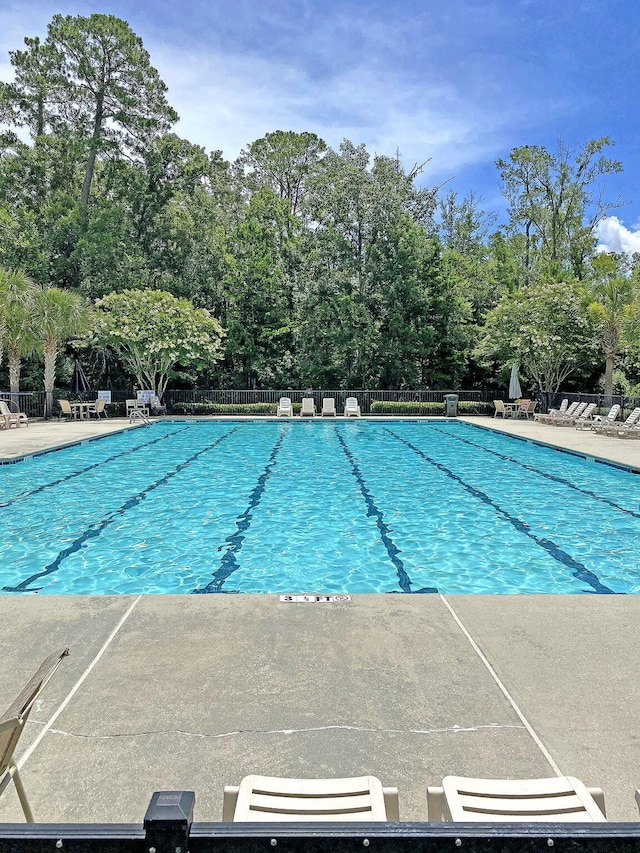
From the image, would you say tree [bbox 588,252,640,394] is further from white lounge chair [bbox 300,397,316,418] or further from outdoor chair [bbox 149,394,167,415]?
outdoor chair [bbox 149,394,167,415]

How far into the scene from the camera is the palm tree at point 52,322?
21078mm

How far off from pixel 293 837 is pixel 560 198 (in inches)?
1598

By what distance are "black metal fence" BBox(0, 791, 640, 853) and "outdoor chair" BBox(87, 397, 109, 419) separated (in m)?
23.0

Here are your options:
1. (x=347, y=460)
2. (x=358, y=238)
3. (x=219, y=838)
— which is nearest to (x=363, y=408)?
(x=358, y=238)

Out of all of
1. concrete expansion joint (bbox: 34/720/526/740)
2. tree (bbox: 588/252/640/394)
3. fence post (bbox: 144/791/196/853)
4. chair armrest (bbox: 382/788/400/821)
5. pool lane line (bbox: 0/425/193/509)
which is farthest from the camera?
tree (bbox: 588/252/640/394)

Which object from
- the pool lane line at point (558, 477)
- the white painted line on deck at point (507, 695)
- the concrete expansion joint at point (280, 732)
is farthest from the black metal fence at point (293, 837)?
the pool lane line at point (558, 477)

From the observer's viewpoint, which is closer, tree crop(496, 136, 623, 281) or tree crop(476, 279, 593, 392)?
tree crop(476, 279, 593, 392)

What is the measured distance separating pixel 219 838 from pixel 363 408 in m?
25.9

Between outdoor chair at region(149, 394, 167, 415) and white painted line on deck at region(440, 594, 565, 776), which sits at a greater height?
outdoor chair at region(149, 394, 167, 415)

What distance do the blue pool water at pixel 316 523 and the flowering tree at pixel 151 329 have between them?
9926mm

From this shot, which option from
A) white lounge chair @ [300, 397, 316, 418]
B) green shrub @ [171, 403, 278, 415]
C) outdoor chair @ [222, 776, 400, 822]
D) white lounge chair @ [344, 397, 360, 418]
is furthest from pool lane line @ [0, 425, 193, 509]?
white lounge chair @ [344, 397, 360, 418]

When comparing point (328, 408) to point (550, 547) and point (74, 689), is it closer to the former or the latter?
point (550, 547)

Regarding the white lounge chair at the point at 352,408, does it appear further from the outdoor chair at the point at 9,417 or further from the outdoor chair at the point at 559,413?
the outdoor chair at the point at 9,417

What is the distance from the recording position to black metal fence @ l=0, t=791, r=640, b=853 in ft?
3.18
